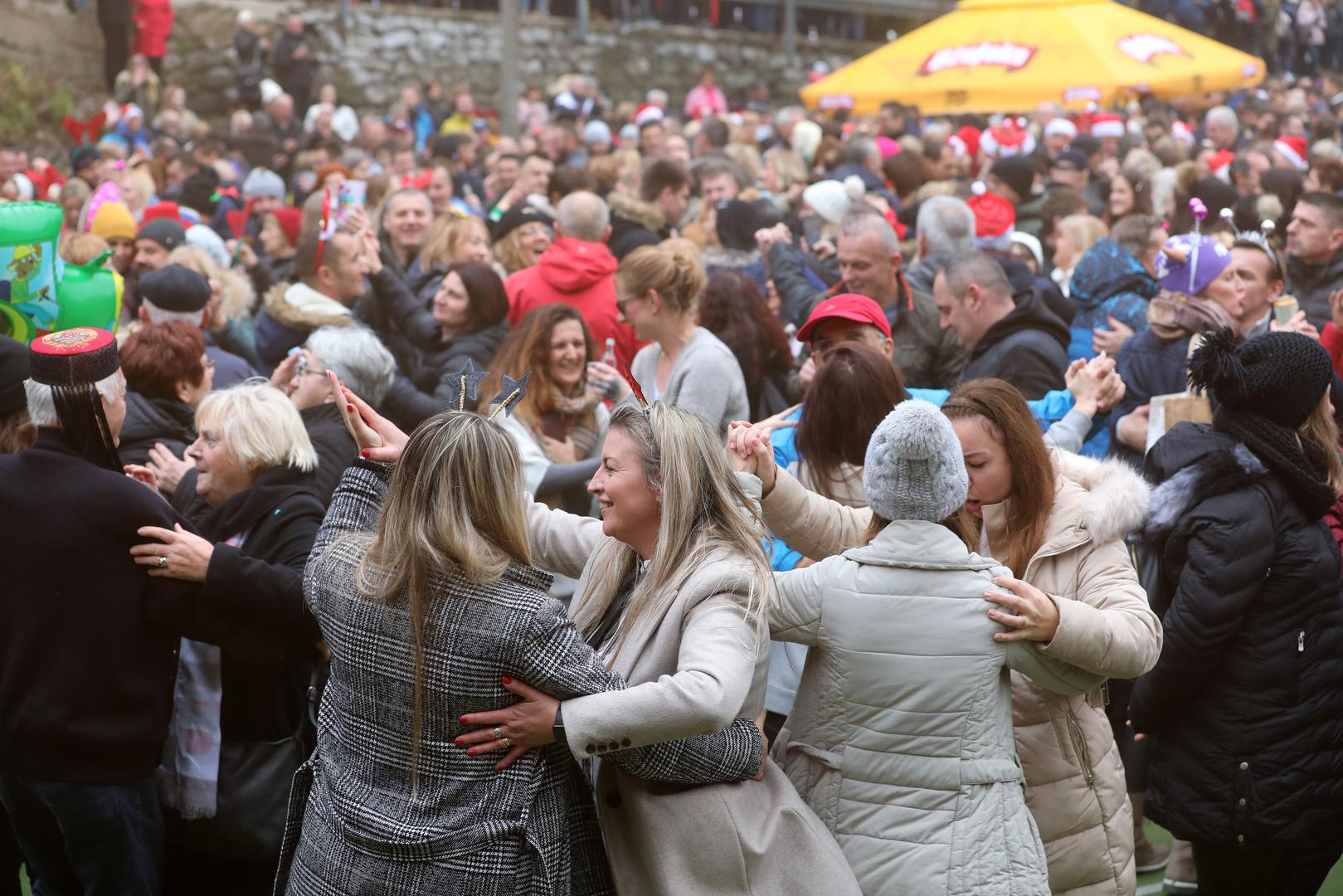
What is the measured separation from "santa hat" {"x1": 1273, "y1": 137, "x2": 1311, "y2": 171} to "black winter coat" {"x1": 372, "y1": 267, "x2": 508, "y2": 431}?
7.49 metres

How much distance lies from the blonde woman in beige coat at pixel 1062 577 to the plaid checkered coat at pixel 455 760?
0.71 metres

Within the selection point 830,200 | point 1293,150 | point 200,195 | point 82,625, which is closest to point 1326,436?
point 82,625

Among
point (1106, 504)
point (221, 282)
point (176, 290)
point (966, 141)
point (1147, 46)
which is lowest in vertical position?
point (966, 141)

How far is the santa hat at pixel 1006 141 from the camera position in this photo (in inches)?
535

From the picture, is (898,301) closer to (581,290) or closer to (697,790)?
(581,290)

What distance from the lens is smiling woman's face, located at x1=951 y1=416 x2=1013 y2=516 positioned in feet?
10.4

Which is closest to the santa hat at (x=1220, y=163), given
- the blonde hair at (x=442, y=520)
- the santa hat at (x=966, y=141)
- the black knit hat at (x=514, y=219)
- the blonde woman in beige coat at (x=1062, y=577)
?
the santa hat at (x=966, y=141)

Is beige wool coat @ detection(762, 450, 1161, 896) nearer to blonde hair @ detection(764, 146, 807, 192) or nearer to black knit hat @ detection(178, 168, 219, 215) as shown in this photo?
blonde hair @ detection(764, 146, 807, 192)

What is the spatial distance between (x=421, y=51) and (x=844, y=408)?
19.5 metres

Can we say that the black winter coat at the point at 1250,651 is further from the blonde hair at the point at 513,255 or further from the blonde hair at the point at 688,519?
the blonde hair at the point at 513,255

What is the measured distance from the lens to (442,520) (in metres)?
2.61

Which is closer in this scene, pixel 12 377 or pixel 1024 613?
pixel 1024 613

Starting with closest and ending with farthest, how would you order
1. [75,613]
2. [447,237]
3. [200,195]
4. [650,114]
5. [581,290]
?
[75,613]
[581,290]
[447,237]
[200,195]
[650,114]

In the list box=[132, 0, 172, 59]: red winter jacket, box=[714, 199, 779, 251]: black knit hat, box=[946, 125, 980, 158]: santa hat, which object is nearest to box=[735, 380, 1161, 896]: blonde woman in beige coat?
box=[714, 199, 779, 251]: black knit hat
